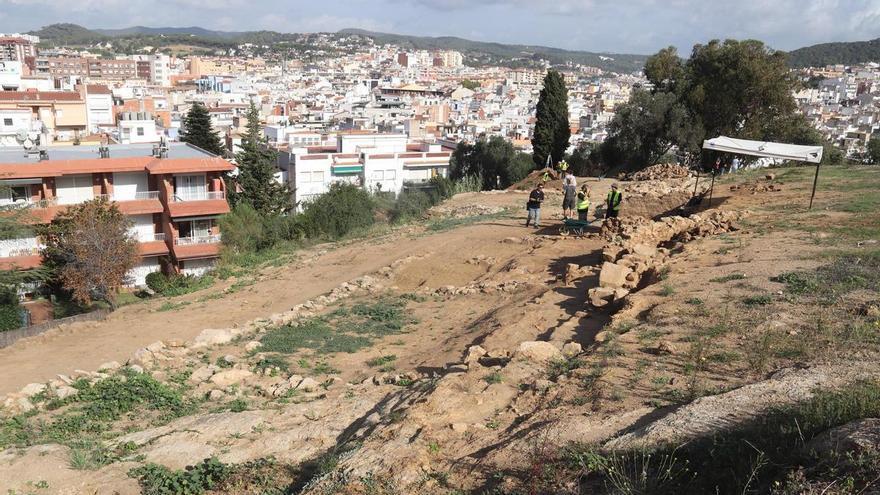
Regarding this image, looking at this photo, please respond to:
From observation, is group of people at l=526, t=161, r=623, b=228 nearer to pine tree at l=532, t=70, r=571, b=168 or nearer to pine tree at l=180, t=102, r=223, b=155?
pine tree at l=532, t=70, r=571, b=168

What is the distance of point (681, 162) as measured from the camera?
3291 cm

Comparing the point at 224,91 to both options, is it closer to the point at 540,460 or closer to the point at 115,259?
the point at 115,259

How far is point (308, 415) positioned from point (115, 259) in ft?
51.5

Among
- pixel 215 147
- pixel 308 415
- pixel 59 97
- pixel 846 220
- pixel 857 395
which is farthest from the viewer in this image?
pixel 59 97

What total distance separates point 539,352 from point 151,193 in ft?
78.7

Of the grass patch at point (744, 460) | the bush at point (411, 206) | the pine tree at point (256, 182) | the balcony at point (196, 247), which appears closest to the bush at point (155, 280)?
the balcony at point (196, 247)

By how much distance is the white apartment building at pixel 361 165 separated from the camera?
165ft

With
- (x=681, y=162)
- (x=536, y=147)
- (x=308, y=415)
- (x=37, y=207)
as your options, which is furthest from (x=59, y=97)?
(x=308, y=415)

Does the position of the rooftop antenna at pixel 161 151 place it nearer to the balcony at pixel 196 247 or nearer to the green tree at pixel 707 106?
the balcony at pixel 196 247

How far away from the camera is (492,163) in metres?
44.4

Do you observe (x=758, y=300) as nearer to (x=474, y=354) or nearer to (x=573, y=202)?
(x=474, y=354)

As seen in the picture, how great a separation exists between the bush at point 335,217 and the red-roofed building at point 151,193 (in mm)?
5164

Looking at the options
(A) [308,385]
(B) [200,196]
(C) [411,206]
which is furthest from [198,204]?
(A) [308,385]

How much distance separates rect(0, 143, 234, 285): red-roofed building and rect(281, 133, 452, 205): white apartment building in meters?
17.6
